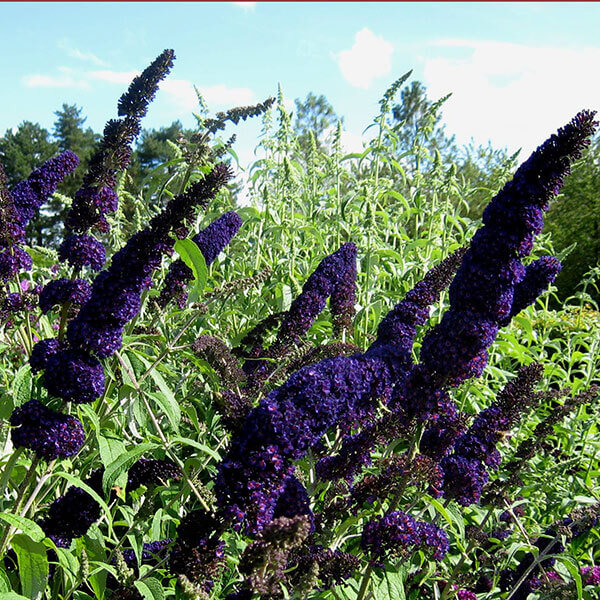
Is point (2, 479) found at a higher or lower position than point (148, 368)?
lower

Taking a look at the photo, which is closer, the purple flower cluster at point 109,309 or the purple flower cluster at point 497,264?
the purple flower cluster at point 109,309

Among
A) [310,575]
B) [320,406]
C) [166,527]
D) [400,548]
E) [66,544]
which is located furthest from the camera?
[166,527]

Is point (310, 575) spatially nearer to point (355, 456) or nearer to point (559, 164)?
point (355, 456)

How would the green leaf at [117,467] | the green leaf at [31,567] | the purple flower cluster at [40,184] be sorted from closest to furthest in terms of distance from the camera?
the green leaf at [31,567] < the green leaf at [117,467] < the purple flower cluster at [40,184]

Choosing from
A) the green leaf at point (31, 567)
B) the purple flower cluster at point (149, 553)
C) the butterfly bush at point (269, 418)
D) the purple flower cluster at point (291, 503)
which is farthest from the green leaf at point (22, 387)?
the purple flower cluster at point (291, 503)

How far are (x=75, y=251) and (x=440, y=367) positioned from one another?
1403 millimetres

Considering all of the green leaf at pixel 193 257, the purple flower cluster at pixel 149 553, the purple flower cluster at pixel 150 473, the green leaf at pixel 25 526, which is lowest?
the purple flower cluster at pixel 149 553

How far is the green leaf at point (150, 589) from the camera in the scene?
1.67m

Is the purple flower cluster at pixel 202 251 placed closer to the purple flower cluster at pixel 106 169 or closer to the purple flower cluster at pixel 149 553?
the purple flower cluster at pixel 106 169

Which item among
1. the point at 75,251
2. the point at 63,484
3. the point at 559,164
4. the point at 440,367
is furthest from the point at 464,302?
the point at 63,484

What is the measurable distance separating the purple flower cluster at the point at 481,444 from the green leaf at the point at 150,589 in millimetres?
1088

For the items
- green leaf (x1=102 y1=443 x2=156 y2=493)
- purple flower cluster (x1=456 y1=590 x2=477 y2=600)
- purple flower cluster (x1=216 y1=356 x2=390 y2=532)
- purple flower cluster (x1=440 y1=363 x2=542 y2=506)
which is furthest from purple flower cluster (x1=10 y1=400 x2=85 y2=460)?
purple flower cluster (x1=456 y1=590 x2=477 y2=600)

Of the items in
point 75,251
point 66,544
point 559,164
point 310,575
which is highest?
point 559,164

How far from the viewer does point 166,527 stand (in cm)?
268
